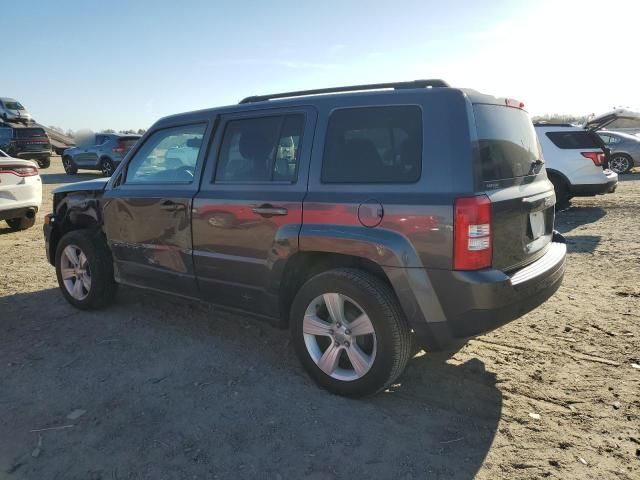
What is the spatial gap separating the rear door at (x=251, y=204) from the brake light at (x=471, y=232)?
1.04 meters

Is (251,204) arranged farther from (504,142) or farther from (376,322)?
(504,142)

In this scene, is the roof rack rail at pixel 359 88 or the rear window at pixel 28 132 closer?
the roof rack rail at pixel 359 88

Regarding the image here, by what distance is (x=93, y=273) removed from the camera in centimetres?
470

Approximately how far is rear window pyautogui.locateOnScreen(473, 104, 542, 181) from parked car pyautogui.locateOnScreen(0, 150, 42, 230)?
7579 mm

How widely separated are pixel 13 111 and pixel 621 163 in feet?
98.0

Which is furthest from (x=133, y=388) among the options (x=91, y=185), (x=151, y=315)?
(x=91, y=185)

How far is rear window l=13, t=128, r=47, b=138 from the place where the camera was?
20.9 metres

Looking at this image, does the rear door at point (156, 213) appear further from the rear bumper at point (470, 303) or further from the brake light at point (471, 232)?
the brake light at point (471, 232)

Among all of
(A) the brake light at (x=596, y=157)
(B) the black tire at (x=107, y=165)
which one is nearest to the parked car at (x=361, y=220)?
(A) the brake light at (x=596, y=157)

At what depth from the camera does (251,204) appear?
3.49 meters

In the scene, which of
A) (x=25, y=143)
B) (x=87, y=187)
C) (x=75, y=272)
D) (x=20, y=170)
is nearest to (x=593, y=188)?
(x=87, y=187)

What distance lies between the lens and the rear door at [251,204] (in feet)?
11.0

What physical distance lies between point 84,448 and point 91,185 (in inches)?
113

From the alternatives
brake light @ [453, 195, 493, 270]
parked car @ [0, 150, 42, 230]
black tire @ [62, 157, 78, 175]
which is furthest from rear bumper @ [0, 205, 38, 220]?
black tire @ [62, 157, 78, 175]
